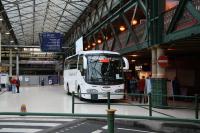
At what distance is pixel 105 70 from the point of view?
2347cm

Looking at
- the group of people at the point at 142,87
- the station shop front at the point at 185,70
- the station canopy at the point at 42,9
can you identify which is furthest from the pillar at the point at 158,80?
the station canopy at the point at 42,9

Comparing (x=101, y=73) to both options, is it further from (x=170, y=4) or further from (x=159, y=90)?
(x=170, y=4)

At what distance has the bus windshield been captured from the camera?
23266mm

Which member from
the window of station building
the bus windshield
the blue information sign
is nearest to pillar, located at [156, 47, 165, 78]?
the window of station building

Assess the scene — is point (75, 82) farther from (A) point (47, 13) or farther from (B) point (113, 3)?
(A) point (47, 13)

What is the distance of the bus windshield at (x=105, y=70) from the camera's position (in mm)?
23266

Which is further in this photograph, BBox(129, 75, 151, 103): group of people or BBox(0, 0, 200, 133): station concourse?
BBox(129, 75, 151, 103): group of people

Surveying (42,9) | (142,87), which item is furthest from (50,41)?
(142,87)

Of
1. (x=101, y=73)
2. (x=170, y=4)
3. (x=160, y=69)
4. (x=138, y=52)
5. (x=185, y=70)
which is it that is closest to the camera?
(x=170, y=4)

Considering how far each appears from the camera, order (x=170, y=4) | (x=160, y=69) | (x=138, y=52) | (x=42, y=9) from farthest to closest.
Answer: (x=42, y=9) < (x=138, y=52) < (x=160, y=69) < (x=170, y=4)

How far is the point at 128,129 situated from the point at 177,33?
628 centimetres

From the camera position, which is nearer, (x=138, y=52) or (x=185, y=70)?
(x=185, y=70)

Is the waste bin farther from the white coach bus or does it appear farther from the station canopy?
the station canopy

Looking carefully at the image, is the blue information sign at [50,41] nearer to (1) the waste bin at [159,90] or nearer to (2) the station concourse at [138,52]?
(2) the station concourse at [138,52]
